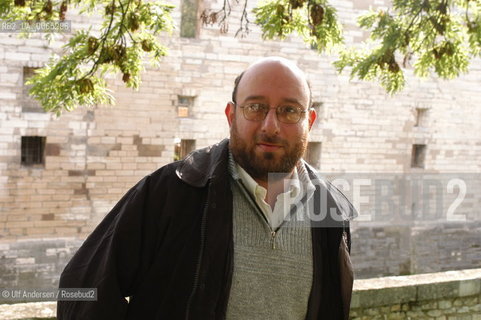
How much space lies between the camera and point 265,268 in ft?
5.25

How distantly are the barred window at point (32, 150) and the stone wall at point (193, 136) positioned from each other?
205 millimetres

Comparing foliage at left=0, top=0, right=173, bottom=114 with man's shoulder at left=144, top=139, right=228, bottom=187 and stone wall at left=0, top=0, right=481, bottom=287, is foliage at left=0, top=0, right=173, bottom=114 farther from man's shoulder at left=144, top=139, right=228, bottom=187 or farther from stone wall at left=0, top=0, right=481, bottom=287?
stone wall at left=0, top=0, right=481, bottom=287

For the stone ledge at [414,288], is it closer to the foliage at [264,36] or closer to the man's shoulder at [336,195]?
the foliage at [264,36]

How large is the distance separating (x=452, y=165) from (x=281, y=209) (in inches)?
497

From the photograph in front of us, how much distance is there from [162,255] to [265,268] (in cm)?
33

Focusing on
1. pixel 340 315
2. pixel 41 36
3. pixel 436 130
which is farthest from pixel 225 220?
pixel 436 130

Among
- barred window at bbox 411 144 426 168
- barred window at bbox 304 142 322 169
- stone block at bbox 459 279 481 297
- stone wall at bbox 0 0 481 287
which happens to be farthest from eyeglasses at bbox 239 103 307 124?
barred window at bbox 411 144 426 168

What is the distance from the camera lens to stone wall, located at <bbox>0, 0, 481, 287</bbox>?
365 inches

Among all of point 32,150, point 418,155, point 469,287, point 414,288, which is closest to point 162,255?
point 414,288

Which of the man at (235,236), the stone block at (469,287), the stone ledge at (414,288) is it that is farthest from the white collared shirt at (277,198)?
the stone block at (469,287)

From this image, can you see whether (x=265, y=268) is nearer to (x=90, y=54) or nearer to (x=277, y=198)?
(x=277, y=198)

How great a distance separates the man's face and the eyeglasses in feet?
0.03

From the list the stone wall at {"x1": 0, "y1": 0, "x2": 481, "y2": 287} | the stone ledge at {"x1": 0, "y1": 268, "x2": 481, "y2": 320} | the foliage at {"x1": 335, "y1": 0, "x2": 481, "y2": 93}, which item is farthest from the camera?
the stone wall at {"x1": 0, "y1": 0, "x2": 481, "y2": 287}

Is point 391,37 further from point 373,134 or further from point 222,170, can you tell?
point 373,134
